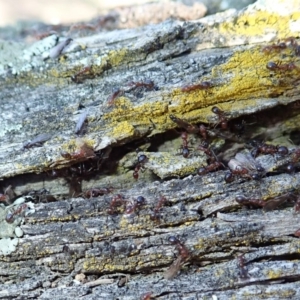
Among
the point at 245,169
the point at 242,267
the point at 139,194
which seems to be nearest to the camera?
the point at 242,267

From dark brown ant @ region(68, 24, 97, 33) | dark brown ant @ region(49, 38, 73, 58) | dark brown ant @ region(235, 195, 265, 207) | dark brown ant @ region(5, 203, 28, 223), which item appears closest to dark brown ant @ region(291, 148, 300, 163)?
dark brown ant @ region(235, 195, 265, 207)

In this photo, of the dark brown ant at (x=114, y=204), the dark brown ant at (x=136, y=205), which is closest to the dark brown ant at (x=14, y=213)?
the dark brown ant at (x=114, y=204)

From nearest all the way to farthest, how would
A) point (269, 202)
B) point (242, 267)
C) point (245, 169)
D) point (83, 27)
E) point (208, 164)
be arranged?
point (242, 267) < point (269, 202) < point (245, 169) < point (208, 164) < point (83, 27)

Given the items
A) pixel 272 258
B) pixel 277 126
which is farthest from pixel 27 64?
pixel 272 258

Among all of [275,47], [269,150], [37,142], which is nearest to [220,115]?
[269,150]

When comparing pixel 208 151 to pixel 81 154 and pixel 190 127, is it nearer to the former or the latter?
pixel 190 127

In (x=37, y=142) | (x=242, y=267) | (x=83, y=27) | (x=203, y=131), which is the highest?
(x=83, y=27)

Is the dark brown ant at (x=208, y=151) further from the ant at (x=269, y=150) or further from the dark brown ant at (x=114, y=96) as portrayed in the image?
the dark brown ant at (x=114, y=96)
